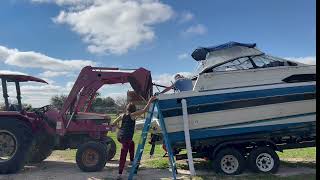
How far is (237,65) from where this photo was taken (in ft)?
37.1

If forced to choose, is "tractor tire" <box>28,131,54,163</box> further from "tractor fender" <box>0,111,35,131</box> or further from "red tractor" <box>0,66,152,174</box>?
"tractor fender" <box>0,111,35,131</box>

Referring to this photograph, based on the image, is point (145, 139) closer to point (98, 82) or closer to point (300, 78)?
point (98, 82)

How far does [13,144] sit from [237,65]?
5969mm

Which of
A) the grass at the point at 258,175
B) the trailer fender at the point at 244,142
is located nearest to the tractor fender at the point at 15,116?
the grass at the point at 258,175

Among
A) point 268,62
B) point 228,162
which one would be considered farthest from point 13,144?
point 268,62

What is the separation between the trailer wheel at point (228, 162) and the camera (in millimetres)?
10859

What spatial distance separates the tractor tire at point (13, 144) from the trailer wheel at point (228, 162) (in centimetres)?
477

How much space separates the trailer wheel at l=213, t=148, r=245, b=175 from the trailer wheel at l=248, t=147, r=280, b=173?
0.91 feet

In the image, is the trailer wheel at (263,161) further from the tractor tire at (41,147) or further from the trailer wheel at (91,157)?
the tractor tire at (41,147)

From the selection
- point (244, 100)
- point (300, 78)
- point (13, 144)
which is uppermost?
point (300, 78)

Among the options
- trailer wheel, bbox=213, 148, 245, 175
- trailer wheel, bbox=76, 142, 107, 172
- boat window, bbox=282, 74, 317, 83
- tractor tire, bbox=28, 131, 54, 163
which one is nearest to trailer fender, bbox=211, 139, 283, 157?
trailer wheel, bbox=213, 148, 245, 175

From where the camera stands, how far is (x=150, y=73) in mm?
12172

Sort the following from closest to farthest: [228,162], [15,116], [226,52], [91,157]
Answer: [228,162], [226,52], [91,157], [15,116]

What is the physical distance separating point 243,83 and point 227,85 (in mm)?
390
